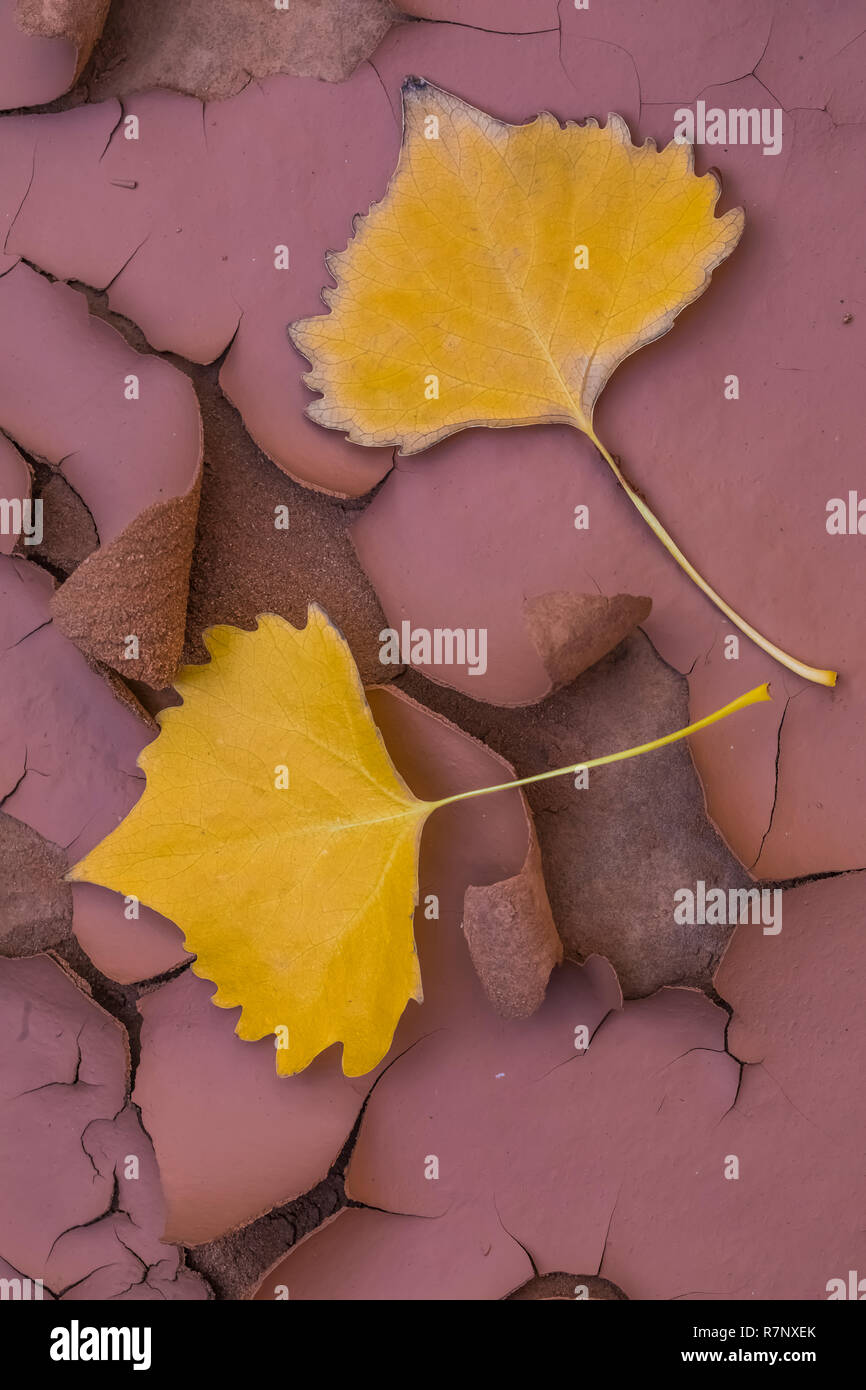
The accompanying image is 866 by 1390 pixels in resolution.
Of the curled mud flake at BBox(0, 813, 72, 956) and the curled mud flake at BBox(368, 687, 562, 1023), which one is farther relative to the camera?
the curled mud flake at BBox(0, 813, 72, 956)

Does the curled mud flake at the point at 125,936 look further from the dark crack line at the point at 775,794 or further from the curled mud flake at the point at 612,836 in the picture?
the dark crack line at the point at 775,794

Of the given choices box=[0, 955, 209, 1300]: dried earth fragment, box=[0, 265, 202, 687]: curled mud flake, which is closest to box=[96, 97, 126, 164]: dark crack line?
box=[0, 265, 202, 687]: curled mud flake

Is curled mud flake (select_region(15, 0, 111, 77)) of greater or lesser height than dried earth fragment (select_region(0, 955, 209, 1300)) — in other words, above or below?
above

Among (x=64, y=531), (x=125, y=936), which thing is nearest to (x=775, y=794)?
(x=125, y=936)

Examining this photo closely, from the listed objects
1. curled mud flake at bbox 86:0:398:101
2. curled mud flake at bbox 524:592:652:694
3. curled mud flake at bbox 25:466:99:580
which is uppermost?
curled mud flake at bbox 86:0:398:101

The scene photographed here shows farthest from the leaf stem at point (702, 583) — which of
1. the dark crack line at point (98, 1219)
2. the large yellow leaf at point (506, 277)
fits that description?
the dark crack line at point (98, 1219)

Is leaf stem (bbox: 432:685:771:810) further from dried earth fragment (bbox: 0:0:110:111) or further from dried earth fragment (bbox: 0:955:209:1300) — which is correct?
dried earth fragment (bbox: 0:0:110:111)

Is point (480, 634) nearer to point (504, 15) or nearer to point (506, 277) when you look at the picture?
point (506, 277)
